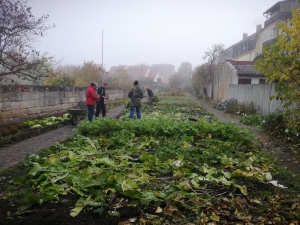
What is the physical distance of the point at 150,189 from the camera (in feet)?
14.5

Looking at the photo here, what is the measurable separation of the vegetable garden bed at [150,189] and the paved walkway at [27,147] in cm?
74

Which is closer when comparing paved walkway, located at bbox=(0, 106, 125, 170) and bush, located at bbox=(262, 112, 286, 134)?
paved walkway, located at bbox=(0, 106, 125, 170)

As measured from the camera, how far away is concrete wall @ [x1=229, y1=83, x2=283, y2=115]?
13528mm

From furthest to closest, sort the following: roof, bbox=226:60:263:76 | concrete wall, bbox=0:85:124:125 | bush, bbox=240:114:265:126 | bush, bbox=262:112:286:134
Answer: roof, bbox=226:60:263:76
bush, bbox=240:114:265:126
bush, bbox=262:112:286:134
concrete wall, bbox=0:85:124:125

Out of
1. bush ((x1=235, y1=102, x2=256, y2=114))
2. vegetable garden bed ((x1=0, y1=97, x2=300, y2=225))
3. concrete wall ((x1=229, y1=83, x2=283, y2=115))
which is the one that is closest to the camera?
vegetable garden bed ((x1=0, y1=97, x2=300, y2=225))

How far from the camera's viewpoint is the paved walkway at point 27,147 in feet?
20.9

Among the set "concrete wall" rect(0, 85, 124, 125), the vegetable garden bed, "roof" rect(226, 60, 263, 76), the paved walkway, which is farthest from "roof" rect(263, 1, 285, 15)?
the paved walkway

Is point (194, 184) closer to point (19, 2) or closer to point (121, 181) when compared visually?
point (121, 181)

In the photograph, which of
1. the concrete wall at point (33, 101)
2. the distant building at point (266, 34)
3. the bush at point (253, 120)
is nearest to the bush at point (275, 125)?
the bush at point (253, 120)

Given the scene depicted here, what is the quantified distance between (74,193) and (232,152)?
4591 millimetres

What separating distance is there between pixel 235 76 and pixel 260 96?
984cm

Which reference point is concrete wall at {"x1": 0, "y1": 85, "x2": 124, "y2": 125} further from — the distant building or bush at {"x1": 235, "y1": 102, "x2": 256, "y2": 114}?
the distant building

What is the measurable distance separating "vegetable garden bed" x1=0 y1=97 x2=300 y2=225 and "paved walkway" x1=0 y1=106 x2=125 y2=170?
2.41ft

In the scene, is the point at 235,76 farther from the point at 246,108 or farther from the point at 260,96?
the point at 260,96
